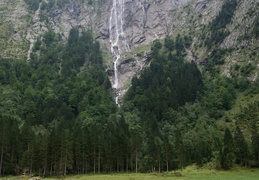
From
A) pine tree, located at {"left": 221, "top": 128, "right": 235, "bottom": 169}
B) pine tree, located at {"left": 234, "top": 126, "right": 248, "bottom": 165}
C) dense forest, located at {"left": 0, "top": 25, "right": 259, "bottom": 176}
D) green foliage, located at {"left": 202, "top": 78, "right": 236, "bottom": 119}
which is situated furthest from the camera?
green foliage, located at {"left": 202, "top": 78, "right": 236, "bottom": 119}

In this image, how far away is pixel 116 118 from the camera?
127562 millimetres

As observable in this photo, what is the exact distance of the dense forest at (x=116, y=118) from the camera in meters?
79.9

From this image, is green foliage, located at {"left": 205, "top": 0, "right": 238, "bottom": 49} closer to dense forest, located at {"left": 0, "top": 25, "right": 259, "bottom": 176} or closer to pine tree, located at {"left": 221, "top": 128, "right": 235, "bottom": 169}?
dense forest, located at {"left": 0, "top": 25, "right": 259, "bottom": 176}

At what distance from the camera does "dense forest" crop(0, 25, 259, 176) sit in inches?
3147

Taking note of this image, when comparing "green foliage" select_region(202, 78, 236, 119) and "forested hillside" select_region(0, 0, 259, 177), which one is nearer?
"forested hillside" select_region(0, 0, 259, 177)

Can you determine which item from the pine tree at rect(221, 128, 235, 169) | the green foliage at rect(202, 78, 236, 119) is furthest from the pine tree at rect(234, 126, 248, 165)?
the green foliage at rect(202, 78, 236, 119)

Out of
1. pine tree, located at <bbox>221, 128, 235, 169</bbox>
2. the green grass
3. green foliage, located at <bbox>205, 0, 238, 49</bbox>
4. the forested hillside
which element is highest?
green foliage, located at <bbox>205, 0, 238, 49</bbox>

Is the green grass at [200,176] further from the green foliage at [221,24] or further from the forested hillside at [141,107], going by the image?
the green foliage at [221,24]

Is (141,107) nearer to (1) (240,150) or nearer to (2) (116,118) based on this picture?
(2) (116,118)

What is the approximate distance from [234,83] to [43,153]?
336 feet

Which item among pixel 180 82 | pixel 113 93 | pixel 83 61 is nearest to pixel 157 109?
pixel 180 82

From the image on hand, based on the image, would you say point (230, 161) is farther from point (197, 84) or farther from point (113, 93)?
point (113, 93)

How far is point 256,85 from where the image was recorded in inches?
5054

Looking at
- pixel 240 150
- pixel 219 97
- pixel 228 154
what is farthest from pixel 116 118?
pixel 240 150
